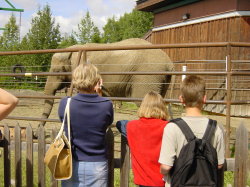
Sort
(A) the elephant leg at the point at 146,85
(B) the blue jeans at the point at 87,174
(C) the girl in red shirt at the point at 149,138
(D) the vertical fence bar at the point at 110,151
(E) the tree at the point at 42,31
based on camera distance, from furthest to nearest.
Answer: (E) the tree at the point at 42,31 → (A) the elephant leg at the point at 146,85 → (D) the vertical fence bar at the point at 110,151 → (B) the blue jeans at the point at 87,174 → (C) the girl in red shirt at the point at 149,138

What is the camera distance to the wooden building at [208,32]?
1184 cm

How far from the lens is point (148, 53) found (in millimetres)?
8500

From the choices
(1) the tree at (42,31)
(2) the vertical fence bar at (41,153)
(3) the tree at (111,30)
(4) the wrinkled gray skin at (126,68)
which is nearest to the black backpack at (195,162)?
(2) the vertical fence bar at (41,153)

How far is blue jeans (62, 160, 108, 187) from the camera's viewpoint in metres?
2.77

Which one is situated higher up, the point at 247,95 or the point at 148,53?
the point at 148,53

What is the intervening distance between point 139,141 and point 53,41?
2630 cm

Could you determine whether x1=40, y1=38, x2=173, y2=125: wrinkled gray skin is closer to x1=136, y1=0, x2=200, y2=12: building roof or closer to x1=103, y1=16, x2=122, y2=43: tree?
x1=136, y1=0, x2=200, y2=12: building roof

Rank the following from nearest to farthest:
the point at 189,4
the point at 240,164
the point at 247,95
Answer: the point at 240,164, the point at 247,95, the point at 189,4

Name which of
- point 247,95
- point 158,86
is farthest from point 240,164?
point 247,95

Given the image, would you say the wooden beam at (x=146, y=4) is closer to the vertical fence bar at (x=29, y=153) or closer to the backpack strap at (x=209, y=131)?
the vertical fence bar at (x=29, y=153)

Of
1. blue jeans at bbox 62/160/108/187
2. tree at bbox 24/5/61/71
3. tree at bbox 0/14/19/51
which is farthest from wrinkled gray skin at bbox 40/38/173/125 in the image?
tree at bbox 0/14/19/51

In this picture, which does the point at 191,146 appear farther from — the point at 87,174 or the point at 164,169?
the point at 87,174

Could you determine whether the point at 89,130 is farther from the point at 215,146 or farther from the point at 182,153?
the point at 215,146

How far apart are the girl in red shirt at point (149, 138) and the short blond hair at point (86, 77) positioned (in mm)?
408
